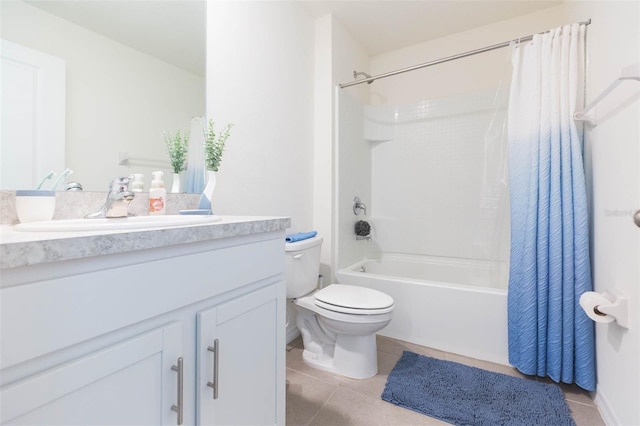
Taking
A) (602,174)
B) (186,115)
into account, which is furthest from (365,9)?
(602,174)

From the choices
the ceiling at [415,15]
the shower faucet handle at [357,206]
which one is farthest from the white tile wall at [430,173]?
the ceiling at [415,15]

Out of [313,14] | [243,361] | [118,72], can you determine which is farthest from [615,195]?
[313,14]

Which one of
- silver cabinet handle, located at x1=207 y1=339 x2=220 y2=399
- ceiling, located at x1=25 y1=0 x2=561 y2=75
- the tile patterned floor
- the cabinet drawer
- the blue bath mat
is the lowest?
the tile patterned floor

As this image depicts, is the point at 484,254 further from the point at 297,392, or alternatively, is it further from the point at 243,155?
the point at 243,155

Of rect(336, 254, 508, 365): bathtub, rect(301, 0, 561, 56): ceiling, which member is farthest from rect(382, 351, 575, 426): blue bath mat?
rect(301, 0, 561, 56): ceiling

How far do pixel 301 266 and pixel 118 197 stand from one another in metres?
1.01

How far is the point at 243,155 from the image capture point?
1691mm

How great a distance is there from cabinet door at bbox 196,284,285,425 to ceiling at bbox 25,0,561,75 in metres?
1.13

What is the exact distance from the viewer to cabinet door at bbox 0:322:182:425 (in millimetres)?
499

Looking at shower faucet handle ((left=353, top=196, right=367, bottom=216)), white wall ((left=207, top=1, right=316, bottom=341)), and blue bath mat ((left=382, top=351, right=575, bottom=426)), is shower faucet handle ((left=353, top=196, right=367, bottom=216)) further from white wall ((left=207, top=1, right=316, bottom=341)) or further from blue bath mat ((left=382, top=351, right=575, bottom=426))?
blue bath mat ((left=382, top=351, right=575, bottom=426))

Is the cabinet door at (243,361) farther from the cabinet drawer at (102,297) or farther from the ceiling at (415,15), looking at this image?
the ceiling at (415,15)

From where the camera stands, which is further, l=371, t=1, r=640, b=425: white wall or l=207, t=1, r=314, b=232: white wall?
l=207, t=1, r=314, b=232: white wall

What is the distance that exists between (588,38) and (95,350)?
2.37 m

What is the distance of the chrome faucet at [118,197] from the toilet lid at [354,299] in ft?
3.44
